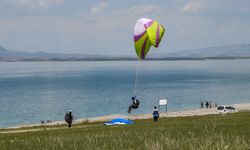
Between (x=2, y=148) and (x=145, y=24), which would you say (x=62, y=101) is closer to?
(x=145, y=24)

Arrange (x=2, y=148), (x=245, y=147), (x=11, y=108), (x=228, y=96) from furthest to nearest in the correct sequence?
(x=228, y=96) → (x=11, y=108) → (x=2, y=148) → (x=245, y=147)

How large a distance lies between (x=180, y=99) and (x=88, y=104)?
969 inches

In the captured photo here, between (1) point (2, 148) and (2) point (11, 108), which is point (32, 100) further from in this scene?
(1) point (2, 148)

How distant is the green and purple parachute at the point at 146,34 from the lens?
29.1 metres

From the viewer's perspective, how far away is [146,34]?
95.5 feet

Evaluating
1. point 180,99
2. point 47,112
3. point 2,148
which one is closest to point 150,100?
point 180,99

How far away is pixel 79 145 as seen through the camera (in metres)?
10.4

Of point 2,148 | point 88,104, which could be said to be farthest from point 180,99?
point 2,148

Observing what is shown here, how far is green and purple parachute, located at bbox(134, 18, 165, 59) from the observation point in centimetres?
2911

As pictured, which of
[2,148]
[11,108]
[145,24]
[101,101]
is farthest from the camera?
[101,101]

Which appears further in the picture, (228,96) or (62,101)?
(228,96)

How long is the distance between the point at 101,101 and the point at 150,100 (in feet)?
40.1

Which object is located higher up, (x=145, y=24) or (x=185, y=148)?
(x=145, y=24)

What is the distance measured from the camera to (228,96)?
403ft
